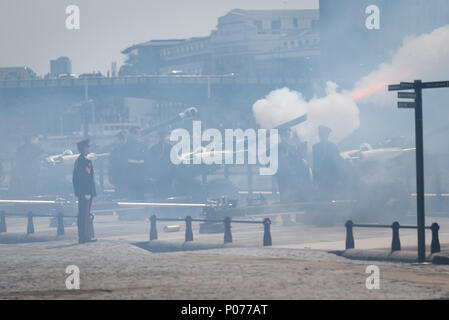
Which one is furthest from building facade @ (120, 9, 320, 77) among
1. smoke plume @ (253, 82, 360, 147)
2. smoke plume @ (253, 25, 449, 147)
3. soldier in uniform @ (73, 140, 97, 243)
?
soldier in uniform @ (73, 140, 97, 243)

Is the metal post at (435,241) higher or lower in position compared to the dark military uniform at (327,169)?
lower

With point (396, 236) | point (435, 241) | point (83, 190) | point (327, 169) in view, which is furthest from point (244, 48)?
point (435, 241)

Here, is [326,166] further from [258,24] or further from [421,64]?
[258,24]

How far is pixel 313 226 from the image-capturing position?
22875 millimetres

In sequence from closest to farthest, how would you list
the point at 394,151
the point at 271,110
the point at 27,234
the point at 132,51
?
the point at 27,234 < the point at 394,151 < the point at 271,110 < the point at 132,51

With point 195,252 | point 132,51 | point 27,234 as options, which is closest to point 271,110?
point 27,234

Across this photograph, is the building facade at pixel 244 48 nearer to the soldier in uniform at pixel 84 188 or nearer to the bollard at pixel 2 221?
the bollard at pixel 2 221

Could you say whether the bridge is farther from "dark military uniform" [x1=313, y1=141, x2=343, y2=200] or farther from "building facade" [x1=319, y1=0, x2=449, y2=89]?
"dark military uniform" [x1=313, y1=141, x2=343, y2=200]

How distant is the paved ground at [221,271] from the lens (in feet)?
37.1

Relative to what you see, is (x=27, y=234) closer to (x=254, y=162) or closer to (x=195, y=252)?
(x=195, y=252)

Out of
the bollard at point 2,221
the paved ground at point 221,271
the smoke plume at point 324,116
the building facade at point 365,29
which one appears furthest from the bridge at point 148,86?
the paved ground at point 221,271

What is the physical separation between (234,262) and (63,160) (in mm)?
23262

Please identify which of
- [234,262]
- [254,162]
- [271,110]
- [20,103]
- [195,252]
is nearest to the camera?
[234,262]

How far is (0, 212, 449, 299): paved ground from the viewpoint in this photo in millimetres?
11305
